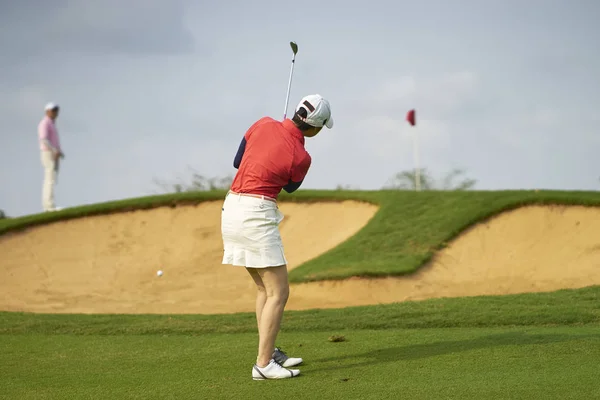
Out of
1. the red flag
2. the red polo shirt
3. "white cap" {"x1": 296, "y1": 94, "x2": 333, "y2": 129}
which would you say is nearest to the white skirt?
the red polo shirt

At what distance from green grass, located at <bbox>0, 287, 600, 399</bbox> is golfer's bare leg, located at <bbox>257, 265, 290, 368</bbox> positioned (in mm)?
307

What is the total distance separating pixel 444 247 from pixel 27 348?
9672 mm

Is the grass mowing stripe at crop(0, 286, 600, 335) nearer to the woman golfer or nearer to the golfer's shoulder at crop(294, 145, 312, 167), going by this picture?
the woman golfer

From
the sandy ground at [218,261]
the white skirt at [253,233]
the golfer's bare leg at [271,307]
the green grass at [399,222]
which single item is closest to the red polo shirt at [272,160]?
the white skirt at [253,233]

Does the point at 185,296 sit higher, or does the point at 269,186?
the point at 269,186

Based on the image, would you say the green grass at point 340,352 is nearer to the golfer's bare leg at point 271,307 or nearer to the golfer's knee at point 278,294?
the golfer's bare leg at point 271,307

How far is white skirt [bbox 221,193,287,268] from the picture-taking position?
7.05 meters

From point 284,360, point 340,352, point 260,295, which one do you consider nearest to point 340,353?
point 340,352

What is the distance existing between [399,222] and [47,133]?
866cm

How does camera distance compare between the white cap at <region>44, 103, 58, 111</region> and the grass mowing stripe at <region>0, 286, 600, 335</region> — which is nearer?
the grass mowing stripe at <region>0, 286, 600, 335</region>

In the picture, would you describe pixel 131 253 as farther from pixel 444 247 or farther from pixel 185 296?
pixel 444 247

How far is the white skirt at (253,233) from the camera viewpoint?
7.05 m

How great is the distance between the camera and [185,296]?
55.9ft

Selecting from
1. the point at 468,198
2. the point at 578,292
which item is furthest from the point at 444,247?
the point at 578,292
